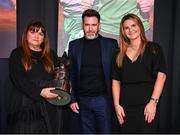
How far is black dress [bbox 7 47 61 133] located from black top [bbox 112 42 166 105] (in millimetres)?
549

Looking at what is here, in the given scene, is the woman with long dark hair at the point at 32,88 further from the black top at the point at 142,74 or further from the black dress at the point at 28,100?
the black top at the point at 142,74

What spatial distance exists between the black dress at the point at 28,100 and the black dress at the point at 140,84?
0.55 meters

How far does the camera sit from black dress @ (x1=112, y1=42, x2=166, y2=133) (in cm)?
246

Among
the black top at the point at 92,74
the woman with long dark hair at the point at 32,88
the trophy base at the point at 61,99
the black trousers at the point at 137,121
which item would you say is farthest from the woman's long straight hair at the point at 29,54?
the black trousers at the point at 137,121

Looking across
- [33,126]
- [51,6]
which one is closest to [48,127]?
[33,126]

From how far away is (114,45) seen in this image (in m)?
2.80

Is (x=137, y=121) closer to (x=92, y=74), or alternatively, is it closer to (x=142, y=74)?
(x=142, y=74)

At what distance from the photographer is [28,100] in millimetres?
2418

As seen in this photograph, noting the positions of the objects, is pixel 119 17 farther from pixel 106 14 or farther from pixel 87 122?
pixel 87 122

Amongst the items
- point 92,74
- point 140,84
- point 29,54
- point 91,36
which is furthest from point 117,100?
point 29,54

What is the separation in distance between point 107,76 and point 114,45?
0.26 m

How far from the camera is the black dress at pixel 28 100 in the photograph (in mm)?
2393

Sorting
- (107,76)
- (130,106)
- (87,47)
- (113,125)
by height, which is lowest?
(113,125)

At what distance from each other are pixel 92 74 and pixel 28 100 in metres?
0.55
